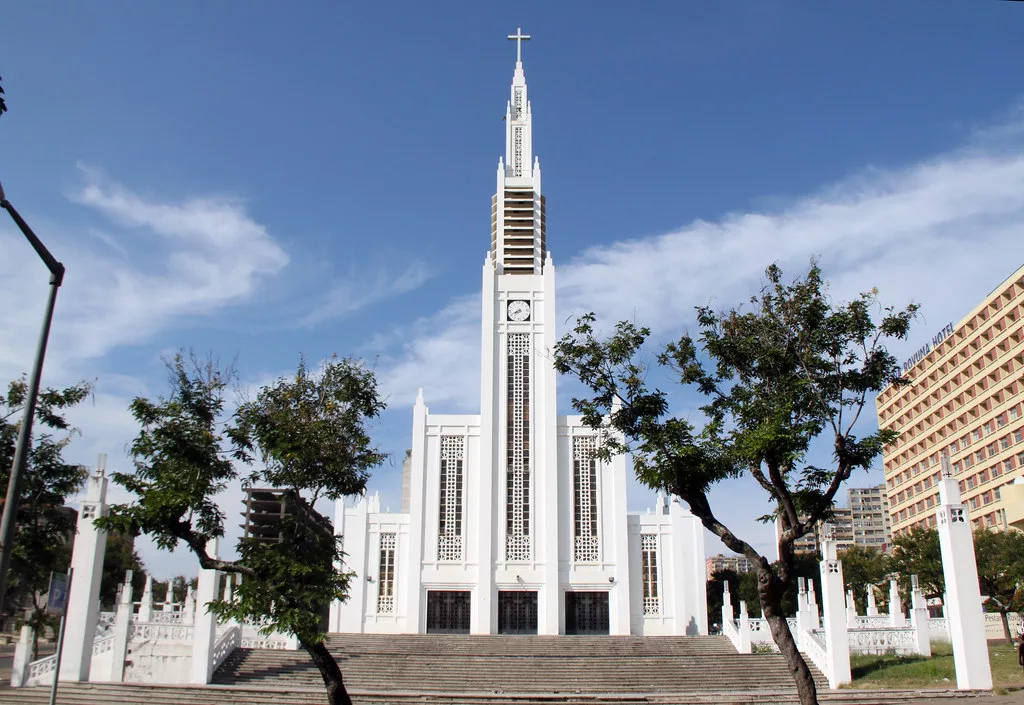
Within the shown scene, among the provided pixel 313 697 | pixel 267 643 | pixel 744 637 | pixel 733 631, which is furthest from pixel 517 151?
pixel 313 697

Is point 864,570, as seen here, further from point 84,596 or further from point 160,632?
point 84,596

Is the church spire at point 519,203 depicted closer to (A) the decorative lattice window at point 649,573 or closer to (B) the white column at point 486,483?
(B) the white column at point 486,483

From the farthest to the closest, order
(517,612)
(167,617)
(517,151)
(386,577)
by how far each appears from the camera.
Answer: (517,151) → (386,577) → (517,612) → (167,617)

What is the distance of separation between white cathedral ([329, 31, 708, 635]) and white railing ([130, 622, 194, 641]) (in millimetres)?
11755

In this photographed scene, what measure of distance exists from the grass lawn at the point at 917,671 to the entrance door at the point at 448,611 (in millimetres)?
16545

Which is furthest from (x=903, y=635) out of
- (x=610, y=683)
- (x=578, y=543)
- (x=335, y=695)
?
(x=335, y=695)

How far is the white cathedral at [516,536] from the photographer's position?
119 feet

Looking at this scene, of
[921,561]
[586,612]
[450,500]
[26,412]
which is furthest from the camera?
[921,561]

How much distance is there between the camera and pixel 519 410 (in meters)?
39.0

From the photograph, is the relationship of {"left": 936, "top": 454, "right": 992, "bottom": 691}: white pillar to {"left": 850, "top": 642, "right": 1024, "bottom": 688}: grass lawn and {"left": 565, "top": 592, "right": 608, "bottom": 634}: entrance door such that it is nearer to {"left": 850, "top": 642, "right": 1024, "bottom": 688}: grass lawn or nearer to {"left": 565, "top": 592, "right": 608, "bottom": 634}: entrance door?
{"left": 850, "top": 642, "right": 1024, "bottom": 688}: grass lawn

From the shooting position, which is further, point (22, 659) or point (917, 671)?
point (917, 671)

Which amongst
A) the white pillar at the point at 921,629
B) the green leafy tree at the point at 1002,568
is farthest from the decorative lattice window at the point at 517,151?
the green leafy tree at the point at 1002,568

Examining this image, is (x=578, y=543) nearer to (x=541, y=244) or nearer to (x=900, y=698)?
(x=541, y=244)

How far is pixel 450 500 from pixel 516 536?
3.27 meters
